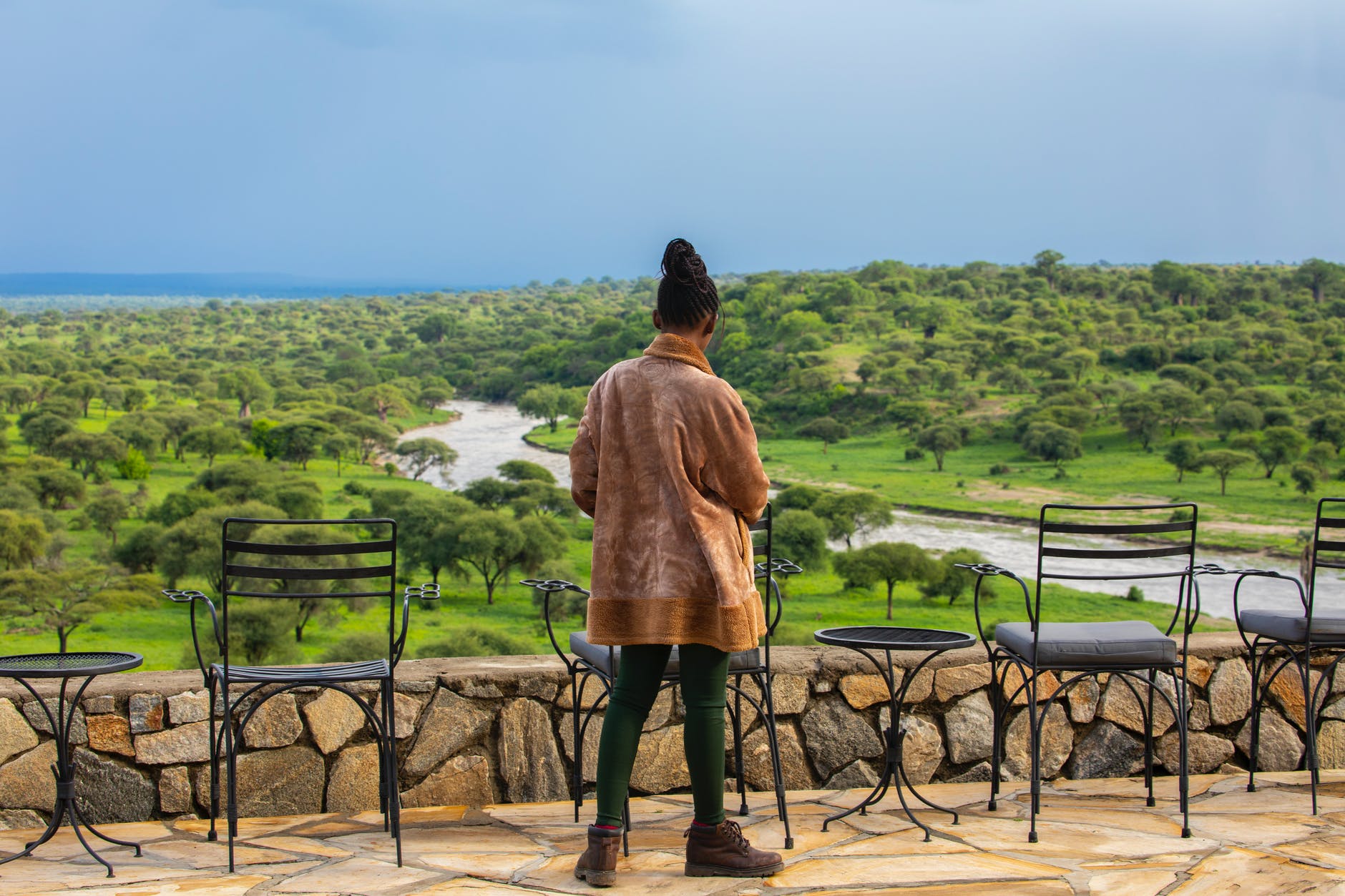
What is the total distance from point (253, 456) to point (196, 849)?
54.7 m

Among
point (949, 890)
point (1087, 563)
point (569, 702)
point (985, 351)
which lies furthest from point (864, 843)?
point (985, 351)

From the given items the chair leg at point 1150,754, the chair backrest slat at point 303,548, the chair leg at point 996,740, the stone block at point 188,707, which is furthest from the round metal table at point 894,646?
the stone block at point 188,707

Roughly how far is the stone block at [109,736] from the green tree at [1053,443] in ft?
179

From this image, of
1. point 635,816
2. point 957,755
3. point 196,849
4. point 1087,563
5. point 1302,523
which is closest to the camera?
point 196,849

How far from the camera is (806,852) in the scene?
2.91 m

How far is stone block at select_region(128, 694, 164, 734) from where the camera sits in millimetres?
3295

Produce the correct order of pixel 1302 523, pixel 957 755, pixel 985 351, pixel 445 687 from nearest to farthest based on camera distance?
pixel 445 687
pixel 957 755
pixel 1302 523
pixel 985 351

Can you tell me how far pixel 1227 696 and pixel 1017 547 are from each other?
42.6m

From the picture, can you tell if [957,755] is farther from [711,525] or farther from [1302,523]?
[1302,523]

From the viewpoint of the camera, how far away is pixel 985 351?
250ft

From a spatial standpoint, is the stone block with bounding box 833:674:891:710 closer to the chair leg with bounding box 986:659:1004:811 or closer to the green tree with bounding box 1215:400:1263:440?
the chair leg with bounding box 986:659:1004:811

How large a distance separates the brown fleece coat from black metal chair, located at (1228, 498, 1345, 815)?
5.04 feet

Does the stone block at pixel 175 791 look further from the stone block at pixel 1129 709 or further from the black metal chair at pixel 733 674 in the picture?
the stone block at pixel 1129 709

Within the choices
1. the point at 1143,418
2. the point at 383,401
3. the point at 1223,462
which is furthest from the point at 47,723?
the point at 383,401
